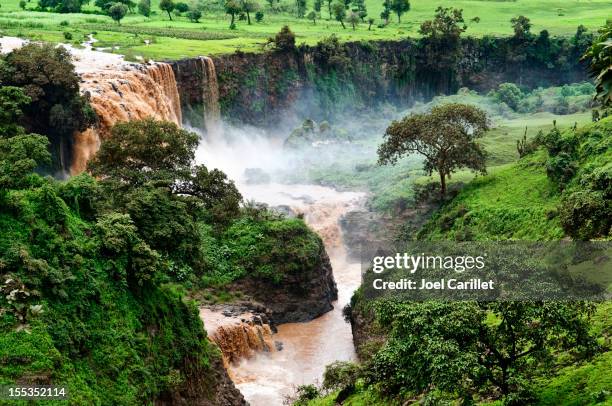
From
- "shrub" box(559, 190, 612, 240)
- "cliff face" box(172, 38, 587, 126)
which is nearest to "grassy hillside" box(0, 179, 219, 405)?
"shrub" box(559, 190, 612, 240)

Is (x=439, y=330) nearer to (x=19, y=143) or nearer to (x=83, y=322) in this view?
(x=83, y=322)

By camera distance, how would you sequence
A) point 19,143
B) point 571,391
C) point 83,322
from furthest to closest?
point 19,143
point 83,322
point 571,391

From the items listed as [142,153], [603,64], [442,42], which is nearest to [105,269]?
[142,153]

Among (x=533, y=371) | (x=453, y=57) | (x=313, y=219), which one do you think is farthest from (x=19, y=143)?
(x=453, y=57)

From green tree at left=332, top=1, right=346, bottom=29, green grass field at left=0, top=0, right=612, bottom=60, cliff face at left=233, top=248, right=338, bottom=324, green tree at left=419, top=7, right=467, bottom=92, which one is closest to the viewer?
cliff face at left=233, top=248, right=338, bottom=324

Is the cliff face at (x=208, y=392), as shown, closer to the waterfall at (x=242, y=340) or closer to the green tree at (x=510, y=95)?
the waterfall at (x=242, y=340)

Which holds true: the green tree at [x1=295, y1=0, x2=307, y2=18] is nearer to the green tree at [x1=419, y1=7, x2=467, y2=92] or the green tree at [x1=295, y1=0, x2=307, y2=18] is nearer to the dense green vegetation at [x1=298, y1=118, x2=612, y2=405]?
the green tree at [x1=419, y1=7, x2=467, y2=92]

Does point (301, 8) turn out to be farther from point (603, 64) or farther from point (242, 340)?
point (603, 64)
